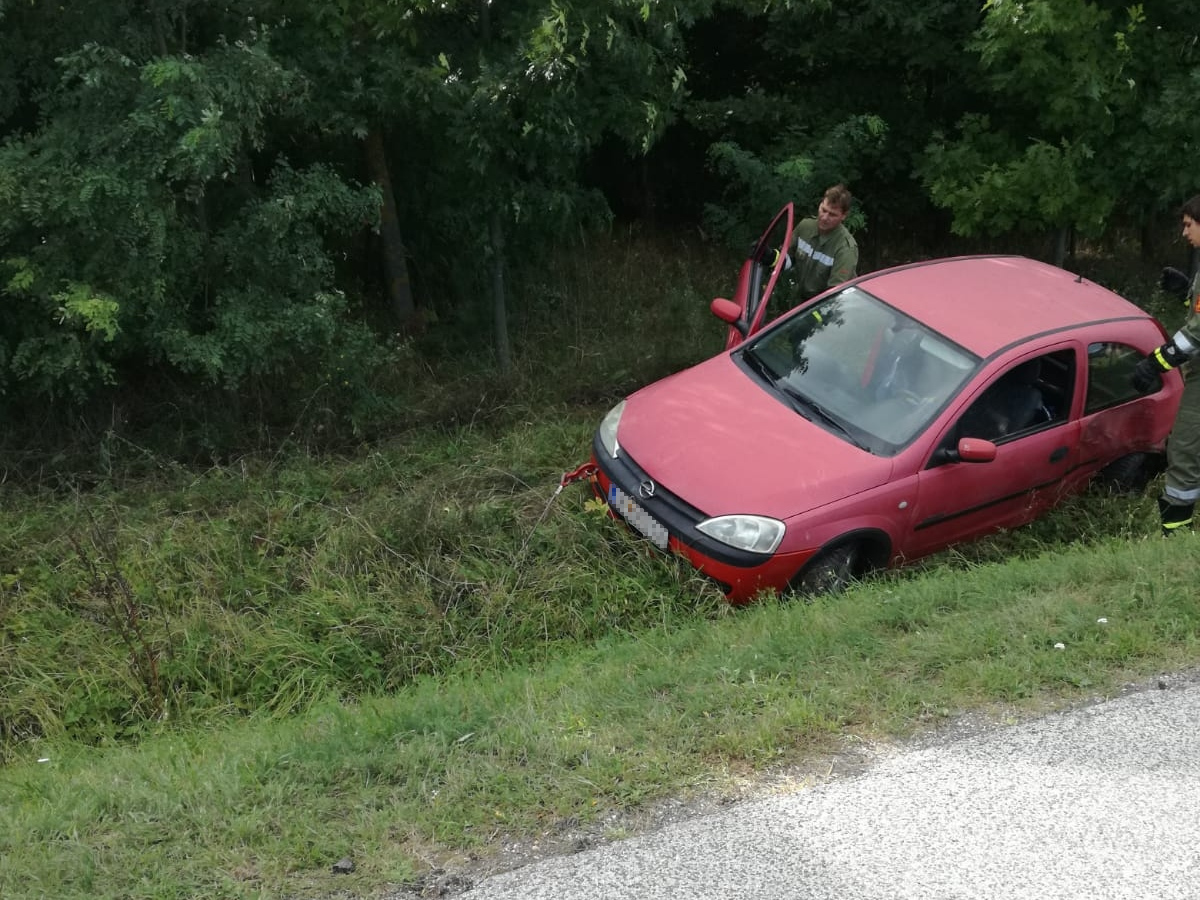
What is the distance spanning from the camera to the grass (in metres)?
3.65

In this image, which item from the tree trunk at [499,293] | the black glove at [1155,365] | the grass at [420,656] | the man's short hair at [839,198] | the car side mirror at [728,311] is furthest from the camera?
the tree trunk at [499,293]

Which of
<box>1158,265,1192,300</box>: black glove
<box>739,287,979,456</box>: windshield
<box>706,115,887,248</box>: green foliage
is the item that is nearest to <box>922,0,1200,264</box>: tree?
<box>706,115,887,248</box>: green foliage

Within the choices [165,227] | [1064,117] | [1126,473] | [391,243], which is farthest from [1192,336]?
[391,243]

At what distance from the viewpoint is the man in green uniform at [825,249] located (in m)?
7.69

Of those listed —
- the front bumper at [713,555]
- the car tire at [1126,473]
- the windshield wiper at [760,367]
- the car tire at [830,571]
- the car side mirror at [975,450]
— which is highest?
the windshield wiper at [760,367]

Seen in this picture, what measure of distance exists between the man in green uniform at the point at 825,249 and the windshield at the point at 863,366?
105cm

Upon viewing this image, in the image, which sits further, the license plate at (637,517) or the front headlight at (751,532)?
the license plate at (637,517)

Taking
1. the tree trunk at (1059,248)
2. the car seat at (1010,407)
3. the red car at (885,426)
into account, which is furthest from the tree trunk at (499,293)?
the tree trunk at (1059,248)

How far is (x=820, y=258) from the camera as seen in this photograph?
7949 millimetres

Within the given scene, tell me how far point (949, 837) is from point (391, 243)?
771 cm

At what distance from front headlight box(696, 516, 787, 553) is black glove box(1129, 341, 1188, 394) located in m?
2.54

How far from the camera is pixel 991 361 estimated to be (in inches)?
238

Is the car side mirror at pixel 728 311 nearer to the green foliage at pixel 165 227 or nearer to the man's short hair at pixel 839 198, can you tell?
the man's short hair at pixel 839 198

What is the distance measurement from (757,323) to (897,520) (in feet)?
6.37
